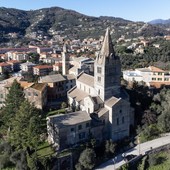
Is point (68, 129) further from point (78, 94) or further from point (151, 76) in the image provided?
point (151, 76)

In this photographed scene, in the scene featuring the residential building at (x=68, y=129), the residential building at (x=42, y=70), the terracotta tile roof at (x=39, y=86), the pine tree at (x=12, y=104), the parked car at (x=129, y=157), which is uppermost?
the residential building at (x=42, y=70)

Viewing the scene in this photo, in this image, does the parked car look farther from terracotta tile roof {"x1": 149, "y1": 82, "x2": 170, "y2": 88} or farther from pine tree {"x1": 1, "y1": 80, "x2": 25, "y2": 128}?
terracotta tile roof {"x1": 149, "y1": 82, "x2": 170, "y2": 88}

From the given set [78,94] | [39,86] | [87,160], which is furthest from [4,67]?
[87,160]

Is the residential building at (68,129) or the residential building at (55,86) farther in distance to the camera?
the residential building at (55,86)

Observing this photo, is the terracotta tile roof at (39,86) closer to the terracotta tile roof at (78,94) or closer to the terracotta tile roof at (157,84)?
the terracotta tile roof at (78,94)

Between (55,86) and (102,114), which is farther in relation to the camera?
(55,86)

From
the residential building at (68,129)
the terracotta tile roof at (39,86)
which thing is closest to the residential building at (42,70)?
the terracotta tile roof at (39,86)
